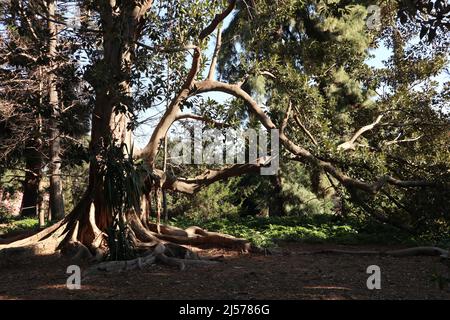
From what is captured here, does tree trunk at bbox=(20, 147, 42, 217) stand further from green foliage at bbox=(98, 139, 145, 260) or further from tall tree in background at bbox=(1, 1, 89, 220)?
green foliage at bbox=(98, 139, 145, 260)

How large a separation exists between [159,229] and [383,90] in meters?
8.07

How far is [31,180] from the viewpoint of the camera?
1489 centimetres

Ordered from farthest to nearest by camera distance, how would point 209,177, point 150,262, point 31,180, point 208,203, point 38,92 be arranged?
point 208,203 < point 31,180 < point 38,92 < point 209,177 < point 150,262

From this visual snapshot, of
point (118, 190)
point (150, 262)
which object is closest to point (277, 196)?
point (150, 262)

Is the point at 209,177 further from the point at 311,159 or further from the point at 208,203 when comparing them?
the point at 208,203

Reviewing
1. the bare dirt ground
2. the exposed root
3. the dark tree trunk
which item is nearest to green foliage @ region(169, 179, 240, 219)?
the dark tree trunk

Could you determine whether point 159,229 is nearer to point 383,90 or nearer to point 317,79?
point 317,79

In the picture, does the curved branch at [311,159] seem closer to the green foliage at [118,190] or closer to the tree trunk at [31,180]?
the green foliage at [118,190]

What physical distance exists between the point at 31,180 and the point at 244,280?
11154mm

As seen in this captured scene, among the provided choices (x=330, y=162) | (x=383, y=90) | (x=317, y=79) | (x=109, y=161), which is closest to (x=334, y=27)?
(x=383, y=90)

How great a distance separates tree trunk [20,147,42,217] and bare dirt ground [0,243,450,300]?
6765 millimetres

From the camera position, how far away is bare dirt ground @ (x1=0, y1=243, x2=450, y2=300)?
16.8 feet

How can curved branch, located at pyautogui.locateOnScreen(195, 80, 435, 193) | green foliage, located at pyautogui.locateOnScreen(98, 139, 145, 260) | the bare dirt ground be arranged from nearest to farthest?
the bare dirt ground, green foliage, located at pyautogui.locateOnScreen(98, 139, 145, 260), curved branch, located at pyautogui.locateOnScreen(195, 80, 435, 193)

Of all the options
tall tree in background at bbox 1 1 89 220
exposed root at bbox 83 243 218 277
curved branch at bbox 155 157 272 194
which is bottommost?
exposed root at bbox 83 243 218 277
